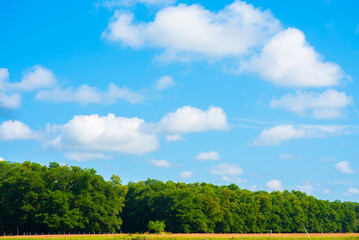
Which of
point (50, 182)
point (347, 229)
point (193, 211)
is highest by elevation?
point (50, 182)

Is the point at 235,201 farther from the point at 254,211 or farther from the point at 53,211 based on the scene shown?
the point at 53,211

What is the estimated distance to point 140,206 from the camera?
116m

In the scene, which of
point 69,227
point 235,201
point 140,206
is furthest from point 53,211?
point 235,201

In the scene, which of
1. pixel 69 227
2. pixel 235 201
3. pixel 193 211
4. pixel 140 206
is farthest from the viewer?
pixel 235 201

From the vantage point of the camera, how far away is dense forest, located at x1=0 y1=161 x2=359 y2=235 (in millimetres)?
91688

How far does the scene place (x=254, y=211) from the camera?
129250 millimetres

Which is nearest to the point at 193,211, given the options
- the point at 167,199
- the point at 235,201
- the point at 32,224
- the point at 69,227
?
the point at 167,199

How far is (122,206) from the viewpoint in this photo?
117 meters

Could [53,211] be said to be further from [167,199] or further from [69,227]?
[167,199]

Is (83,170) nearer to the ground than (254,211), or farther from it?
farther from it

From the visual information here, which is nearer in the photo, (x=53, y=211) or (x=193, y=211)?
(x=53, y=211)

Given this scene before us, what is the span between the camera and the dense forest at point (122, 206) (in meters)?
91.7

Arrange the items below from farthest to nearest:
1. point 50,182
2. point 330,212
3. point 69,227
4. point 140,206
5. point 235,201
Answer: point 330,212, point 235,201, point 140,206, point 50,182, point 69,227

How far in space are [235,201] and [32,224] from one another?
210 ft
